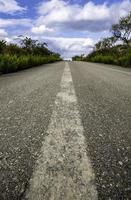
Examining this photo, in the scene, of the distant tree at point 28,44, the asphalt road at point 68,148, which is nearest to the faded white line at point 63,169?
the asphalt road at point 68,148

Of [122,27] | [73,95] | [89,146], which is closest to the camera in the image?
[89,146]

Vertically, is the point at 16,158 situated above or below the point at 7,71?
above

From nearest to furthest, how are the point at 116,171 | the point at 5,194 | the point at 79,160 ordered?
the point at 5,194 < the point at 116,171 < the point at 79,160

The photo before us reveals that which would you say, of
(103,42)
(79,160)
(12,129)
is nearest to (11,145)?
(12,129)

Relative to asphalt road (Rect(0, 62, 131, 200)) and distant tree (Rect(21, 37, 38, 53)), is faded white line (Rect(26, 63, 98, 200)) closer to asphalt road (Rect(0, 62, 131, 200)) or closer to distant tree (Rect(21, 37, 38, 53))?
asphalt road (Rect(0, 62, 131, 200))

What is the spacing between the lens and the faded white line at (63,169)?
118cm

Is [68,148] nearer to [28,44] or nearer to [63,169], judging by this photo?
[63,169]

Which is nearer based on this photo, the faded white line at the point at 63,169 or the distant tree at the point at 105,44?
the faded white line at the point at 63,169

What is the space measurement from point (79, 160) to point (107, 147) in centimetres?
30

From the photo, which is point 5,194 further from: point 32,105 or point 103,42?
point 103,42

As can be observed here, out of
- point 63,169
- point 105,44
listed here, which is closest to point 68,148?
point 63,169

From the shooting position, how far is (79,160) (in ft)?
4.93

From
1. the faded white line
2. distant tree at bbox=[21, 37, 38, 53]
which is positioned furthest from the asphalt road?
distant tree at bbox=[21, 37, 38, 53]

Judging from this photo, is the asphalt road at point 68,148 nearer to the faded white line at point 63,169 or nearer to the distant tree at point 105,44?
the faded white line at point 63,169
